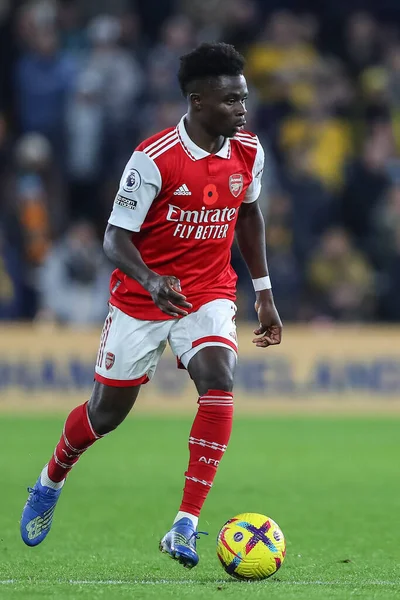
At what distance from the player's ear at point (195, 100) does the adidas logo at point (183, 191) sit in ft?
1.19

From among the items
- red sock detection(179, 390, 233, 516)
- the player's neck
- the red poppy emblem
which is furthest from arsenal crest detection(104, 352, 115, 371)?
the player's neck

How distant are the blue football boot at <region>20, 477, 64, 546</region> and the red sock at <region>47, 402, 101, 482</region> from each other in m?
0.08

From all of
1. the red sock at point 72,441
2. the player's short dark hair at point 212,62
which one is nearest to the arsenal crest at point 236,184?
the player's short dark hair at point 212,62

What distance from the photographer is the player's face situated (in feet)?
18.7

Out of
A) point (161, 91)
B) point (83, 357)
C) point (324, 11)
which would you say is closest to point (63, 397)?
point (83, 357)

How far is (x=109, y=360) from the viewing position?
5.94m

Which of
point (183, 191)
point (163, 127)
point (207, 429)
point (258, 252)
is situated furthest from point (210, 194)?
point (163, 127)

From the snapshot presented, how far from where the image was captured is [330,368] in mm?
14156

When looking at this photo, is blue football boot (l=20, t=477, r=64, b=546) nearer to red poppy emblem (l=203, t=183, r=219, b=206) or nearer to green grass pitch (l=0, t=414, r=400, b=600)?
green grass pitch (l=0, t=414, r=400, b=600)

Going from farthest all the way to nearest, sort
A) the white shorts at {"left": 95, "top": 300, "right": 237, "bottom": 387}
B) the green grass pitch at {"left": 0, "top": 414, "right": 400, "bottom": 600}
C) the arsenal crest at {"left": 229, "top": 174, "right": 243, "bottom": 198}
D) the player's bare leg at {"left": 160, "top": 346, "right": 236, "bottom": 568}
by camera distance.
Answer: the arsenal crest at {"left": 229, "top": 174, "right": 243, "bottom": 198} → the white shorts at {"left": 95, "top": 300, "right": 237, "bottom": 387} → the player's bare leg at {"left": 160, "top": 346, "right": 236, "bottom": 568} → the green grass pitch at {"left": 0, "top": 414, "right": 400, "bottom": 600}

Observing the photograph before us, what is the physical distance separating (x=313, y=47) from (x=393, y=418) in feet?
17.7

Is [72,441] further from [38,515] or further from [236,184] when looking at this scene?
[236,184]

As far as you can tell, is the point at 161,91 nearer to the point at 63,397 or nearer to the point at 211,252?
the point at 63,397

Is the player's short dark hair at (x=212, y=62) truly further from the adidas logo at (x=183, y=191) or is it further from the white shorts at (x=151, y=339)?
the white shorts at (x=151, y=339)
